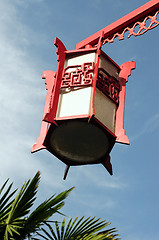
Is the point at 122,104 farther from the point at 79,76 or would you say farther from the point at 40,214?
the point at 40,214

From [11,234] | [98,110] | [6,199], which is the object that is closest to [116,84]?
[98,110]

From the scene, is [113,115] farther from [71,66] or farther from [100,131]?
[71,66]

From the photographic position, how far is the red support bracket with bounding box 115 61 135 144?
8664 millimetres

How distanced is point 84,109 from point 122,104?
0.94 m

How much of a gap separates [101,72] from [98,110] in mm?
865

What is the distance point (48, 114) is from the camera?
845 cm

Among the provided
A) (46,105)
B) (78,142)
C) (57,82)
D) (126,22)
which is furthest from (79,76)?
(126,22)

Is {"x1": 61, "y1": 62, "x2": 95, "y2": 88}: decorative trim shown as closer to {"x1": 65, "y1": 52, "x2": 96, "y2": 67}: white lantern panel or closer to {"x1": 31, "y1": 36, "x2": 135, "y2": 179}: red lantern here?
{"x1": 31, "y1": 36, "x2": 135, "y2": 179}: red lantern

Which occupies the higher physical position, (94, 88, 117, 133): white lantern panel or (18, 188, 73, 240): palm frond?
(94, 88, 117, 133): white lantern panel

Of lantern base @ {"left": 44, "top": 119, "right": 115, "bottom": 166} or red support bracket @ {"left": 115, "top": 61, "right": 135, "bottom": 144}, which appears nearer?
lantern base @ {"left": 44, "top": 119, "right": 115, "bottom": 166}

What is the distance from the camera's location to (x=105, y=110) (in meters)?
8.75

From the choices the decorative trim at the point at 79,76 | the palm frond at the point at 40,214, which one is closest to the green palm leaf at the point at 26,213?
the palm frond at the point at 40,214

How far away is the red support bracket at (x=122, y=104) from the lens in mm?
8664

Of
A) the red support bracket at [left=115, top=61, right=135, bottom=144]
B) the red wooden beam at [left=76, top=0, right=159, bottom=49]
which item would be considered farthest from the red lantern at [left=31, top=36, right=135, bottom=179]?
the red wooden beam at [left=76, top=0, right=159, bottom=49]
